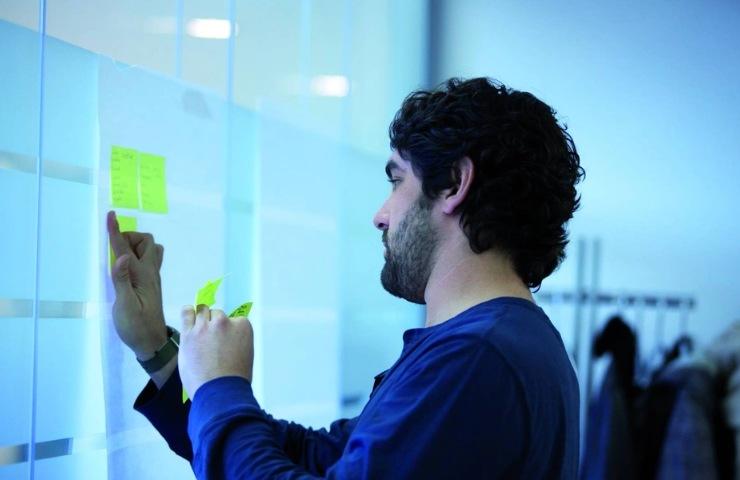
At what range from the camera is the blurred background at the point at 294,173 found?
4.04ft

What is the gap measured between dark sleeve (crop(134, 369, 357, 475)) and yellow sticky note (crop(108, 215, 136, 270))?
0.73ft

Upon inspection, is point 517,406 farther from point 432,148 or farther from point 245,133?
point 245,133

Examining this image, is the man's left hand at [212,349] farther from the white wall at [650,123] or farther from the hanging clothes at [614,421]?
the white wall at [650,123]

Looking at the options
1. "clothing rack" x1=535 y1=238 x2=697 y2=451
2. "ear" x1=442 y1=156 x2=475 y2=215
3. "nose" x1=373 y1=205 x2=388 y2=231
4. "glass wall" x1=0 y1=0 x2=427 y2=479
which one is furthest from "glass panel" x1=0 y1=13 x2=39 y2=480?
"clothing rack" x1=535 y1=238 x2=697 y2=451

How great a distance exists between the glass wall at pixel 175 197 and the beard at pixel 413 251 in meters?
0.50

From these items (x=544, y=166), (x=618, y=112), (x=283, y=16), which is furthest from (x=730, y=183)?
(x=544, y=166)

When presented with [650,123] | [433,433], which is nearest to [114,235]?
[433,433]

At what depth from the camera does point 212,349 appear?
1059mm

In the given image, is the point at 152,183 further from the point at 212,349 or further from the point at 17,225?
the point at 212,349

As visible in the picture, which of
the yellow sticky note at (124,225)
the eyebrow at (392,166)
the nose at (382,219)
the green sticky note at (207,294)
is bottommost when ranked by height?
the green sticky note at (207,294)

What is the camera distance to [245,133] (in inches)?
71.9

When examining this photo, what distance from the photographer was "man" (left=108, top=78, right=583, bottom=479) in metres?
0.88

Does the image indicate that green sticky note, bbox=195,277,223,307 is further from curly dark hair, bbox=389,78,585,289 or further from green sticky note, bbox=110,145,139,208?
curly dark hair, bbox=389,78,585,289

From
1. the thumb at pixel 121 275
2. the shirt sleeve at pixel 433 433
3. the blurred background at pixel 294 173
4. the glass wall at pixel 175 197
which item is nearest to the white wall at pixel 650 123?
the blurred background at pixel 294 173
